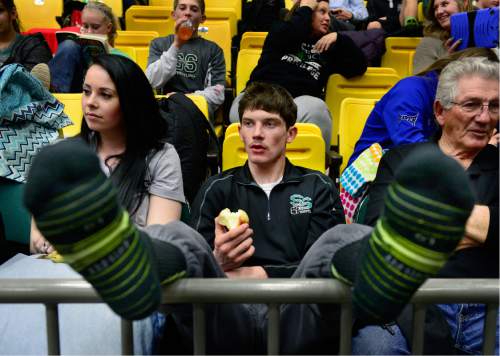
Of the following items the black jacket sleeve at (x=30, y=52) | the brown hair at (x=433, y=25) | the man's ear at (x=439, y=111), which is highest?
the brown hair at (x=433, y=25)

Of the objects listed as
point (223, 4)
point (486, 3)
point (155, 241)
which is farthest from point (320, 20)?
point (155, 241)

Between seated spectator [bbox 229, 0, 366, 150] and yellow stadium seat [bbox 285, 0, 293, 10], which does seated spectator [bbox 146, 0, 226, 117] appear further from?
yellow stadium seat [bbox 285, 0, 293, 10]

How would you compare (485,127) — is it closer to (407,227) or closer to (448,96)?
(448,96)

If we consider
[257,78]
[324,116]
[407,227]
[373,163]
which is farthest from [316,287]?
[257,78]

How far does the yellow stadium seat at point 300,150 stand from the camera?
2.38 meters

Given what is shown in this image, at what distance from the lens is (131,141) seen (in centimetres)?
177

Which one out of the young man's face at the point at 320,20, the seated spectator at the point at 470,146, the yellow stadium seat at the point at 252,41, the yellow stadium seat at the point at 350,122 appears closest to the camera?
the seated spectator at the point at 470,146

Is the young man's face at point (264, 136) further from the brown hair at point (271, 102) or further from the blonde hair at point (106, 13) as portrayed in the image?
the blonde hair at point (106, 13)

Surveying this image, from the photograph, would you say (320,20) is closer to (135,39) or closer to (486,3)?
(486,3)

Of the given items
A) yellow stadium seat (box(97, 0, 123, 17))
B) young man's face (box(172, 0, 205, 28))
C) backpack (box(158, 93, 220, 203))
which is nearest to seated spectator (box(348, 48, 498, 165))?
backpack (box(158, 93, 220, 203))

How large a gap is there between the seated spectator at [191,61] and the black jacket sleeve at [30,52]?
1.91ft

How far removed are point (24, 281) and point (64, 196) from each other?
23cm

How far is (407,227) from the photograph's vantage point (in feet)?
2.71

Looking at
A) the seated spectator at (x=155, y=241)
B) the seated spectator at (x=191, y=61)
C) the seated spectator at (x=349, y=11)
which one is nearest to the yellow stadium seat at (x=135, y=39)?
the seated spectator at (x=191, y=61)
